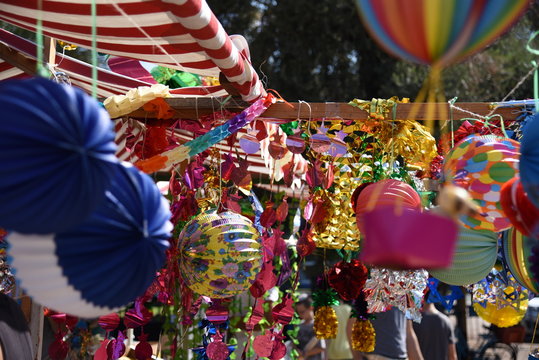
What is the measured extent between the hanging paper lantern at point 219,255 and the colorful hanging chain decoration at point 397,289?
2.53 ft

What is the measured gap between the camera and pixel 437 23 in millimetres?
1462

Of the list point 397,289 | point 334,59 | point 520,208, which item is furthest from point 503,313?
point 334,59

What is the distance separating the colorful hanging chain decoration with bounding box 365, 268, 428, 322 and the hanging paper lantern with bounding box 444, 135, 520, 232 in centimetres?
113

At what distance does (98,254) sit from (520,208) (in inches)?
38.1

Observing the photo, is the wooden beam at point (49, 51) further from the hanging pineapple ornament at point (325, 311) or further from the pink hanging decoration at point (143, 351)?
the hanging pineapple ornament at point (325, 311)

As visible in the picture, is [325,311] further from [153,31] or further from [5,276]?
[153,31]

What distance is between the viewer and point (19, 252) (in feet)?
4.82

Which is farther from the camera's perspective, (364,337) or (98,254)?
(364,337)

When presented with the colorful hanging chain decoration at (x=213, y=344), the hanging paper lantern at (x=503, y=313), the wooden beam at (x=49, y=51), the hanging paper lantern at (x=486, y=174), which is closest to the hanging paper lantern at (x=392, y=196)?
the hanging paper lantern at (x=486, y=174)

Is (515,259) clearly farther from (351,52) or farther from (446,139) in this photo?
(351,52)

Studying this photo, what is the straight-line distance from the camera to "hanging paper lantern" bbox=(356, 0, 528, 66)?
145cm

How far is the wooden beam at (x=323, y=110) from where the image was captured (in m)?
2.97

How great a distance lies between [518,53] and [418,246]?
9832 millimetres

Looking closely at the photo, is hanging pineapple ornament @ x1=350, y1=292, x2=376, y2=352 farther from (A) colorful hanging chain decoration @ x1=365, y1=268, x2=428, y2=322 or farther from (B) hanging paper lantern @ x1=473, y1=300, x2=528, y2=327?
(B) hanging paper lantern @ x1=473, y1=300, x2=528, y2=327
